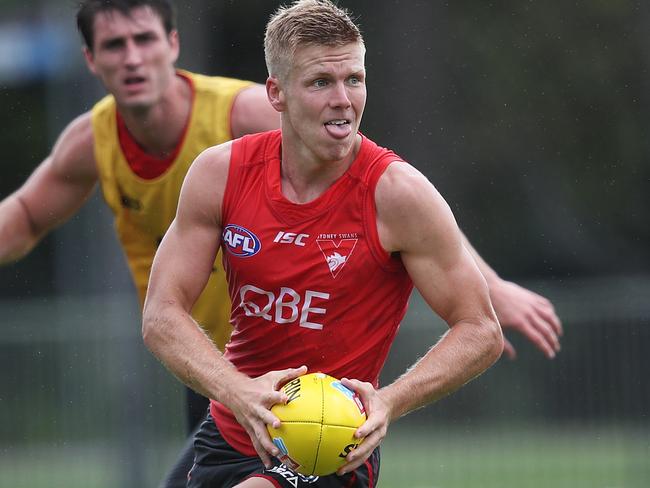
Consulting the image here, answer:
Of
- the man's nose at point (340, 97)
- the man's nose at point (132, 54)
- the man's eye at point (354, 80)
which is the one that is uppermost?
the man's nose at point (132, 54)

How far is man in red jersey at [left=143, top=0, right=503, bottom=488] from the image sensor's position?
5.17m

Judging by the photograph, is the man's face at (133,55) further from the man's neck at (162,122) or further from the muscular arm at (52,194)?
the muscular arm at (52,194)

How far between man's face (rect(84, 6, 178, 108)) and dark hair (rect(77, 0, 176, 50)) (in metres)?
0.03

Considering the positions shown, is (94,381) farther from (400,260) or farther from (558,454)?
(400,260)

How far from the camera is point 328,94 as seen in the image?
5160 millimetres

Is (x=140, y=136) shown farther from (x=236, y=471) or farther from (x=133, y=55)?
(x=236, y=471)

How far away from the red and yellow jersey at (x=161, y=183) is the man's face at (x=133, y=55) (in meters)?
0.17

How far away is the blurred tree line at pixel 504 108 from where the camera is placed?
68.8 feet

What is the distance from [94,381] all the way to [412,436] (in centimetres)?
328

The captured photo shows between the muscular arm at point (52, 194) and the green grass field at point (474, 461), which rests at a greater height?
the muscular arm at point (52, 194)

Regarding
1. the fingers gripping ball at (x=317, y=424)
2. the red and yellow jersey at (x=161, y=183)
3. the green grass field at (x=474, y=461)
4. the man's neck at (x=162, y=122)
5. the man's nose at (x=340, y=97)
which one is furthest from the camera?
the green grass field at (x=474, y=461)

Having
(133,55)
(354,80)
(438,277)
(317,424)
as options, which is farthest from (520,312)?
(133,55)

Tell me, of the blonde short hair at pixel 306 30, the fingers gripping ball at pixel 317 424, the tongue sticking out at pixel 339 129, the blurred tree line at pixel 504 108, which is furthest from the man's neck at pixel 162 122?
the blurred tree line at pixel 504 108

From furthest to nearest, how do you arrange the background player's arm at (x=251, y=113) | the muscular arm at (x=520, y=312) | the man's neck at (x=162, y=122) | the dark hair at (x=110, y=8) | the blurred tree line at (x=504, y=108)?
the blurred tree line at (x=504, y=108) < the dark hair at (x=110, y=8) < the man's neck at (x=162, y=122) < the background player's arm at (x=251, y=113) < the muscular arm at (x=520, y=312)
